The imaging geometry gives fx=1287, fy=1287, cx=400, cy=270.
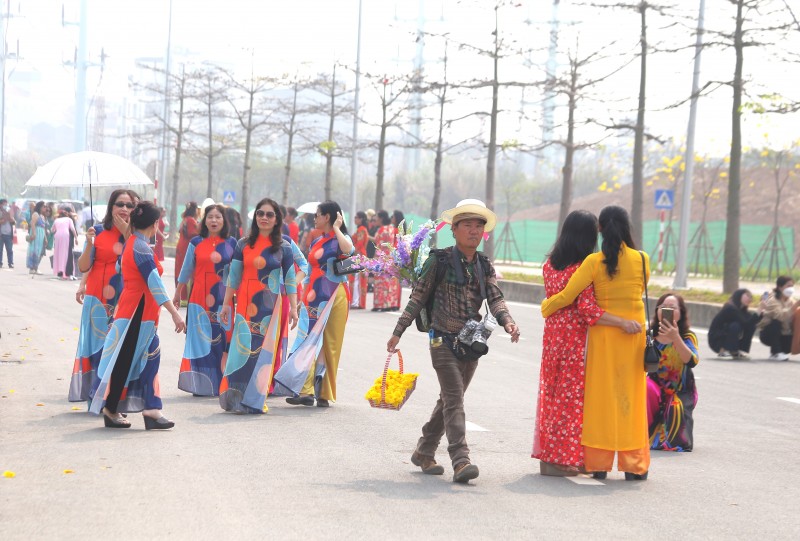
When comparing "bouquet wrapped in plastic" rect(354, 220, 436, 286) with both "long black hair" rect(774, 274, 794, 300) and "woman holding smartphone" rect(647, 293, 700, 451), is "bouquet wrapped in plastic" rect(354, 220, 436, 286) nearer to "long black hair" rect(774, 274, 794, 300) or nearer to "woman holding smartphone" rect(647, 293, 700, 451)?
"woman holding smartphone" rect(647, 293, 700, 451)

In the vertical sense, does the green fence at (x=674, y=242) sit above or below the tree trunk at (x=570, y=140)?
below

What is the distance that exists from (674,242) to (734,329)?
26.7 meters

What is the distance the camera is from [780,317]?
58.8ft

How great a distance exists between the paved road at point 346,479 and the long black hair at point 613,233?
139 centimetres

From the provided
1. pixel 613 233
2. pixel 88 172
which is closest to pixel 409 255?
pixel 613 233

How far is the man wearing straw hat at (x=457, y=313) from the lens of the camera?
307 inches

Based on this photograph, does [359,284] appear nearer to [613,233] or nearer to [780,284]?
[780,284]

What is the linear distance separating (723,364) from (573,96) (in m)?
15.2

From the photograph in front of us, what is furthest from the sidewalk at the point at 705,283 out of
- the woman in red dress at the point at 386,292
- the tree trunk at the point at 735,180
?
the woman in red dress at the point at 386,292

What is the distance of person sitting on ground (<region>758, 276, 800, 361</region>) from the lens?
17859 mm

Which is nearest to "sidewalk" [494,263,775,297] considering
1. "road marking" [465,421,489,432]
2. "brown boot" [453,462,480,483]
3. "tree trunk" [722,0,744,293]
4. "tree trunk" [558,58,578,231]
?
"tree trunk" [558,58,578,231]

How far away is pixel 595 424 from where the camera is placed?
8031 mm

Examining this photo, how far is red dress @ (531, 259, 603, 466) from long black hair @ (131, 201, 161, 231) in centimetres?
311

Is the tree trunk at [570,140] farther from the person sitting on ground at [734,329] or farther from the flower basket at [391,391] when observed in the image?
the flower basket at [391,391]
